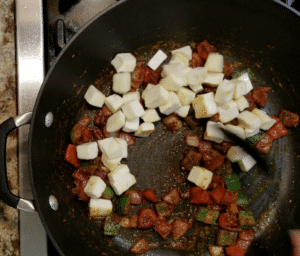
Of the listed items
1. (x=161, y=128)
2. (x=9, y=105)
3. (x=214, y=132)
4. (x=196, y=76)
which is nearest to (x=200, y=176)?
(x=214, y=132)

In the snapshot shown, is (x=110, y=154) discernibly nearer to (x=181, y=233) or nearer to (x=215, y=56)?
(x=181, y=233)

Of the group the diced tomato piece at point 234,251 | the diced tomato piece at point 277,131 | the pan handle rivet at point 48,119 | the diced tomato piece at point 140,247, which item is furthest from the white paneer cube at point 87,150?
the diced tomato piece at point 277,131

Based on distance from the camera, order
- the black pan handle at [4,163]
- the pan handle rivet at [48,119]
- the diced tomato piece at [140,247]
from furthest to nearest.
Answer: the diced tomato piece at [140,247] < the pan handle rivet at [48,119] < the black pan handle at [4,163]

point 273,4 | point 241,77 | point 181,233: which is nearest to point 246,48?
point 241,77

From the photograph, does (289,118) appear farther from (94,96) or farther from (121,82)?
(94,96)

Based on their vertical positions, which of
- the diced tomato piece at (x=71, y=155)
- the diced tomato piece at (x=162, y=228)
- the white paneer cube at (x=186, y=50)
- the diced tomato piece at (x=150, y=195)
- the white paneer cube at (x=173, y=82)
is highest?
the white paneer cube at (x=186, y=50)

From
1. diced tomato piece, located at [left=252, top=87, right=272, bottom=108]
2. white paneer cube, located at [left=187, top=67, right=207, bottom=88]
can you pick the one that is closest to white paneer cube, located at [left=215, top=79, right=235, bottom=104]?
white paneer cube, located at [left=187, top=67, right=207, bottom=88]

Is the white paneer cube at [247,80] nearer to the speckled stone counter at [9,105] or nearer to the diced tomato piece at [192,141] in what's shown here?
the diced tomato piece at [192,141]

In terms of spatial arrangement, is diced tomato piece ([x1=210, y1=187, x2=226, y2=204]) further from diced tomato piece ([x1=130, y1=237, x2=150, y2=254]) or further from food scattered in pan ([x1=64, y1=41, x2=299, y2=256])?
diced tomato piece ([x1=130, y1=237, x2=150, y2=254])
